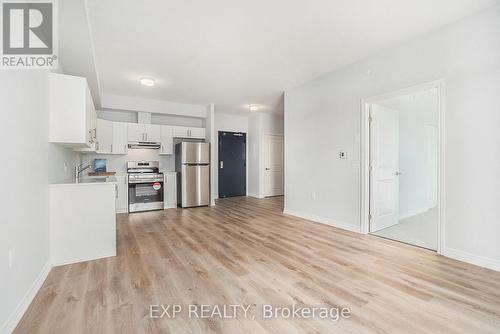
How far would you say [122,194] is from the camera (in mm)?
5273

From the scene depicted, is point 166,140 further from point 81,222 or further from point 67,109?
point 81,222

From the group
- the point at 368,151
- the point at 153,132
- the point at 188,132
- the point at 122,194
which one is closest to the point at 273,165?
the point at 188,132

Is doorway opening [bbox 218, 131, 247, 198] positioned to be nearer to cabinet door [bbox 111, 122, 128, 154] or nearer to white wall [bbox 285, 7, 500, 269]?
cabinet door [bbox 111, 122, 128, 154]

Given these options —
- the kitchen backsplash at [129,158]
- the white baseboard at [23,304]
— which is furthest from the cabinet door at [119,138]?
the white baseboard at [23,304]

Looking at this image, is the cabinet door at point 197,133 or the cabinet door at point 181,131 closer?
the cabinet door at point 181,131

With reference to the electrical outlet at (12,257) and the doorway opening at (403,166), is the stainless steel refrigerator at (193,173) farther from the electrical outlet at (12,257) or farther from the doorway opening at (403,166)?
the electrical outlet at (12,257)

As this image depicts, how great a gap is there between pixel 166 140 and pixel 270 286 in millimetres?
4798

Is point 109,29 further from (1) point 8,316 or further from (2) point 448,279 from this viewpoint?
(2) point 448,279

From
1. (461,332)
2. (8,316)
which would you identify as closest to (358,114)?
(461,332)

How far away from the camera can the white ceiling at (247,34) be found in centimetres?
234

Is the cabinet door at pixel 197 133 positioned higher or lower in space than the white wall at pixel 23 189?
higher

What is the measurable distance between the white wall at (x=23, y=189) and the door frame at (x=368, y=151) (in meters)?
3.92

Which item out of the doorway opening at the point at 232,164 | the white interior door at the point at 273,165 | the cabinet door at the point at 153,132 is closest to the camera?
the cabinet door at the point at 153,132

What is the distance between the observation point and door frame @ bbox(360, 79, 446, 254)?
2717 mm
